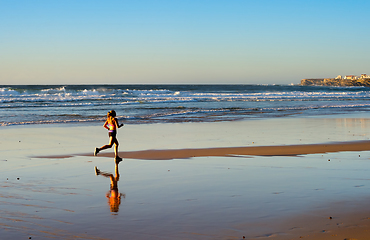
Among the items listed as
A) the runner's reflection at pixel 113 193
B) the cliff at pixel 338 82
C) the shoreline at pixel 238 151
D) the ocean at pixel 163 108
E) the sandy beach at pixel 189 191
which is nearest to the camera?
the sandy beach at pixel 189 191

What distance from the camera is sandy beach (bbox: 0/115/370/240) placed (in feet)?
15.1

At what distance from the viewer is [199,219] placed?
4926 mm

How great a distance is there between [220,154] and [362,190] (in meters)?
4.40

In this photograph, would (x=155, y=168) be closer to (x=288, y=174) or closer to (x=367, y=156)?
(x=288, y=174)

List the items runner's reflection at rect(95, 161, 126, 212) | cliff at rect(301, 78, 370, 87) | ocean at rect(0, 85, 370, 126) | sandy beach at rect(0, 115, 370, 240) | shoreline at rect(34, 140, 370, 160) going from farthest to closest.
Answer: cliff at rect(301, 78, 370, 87)
ocean at rect(0, 85, 370, 126)
shoreline at rect(34, 140, 370, 160)
runner's reflection at rect(95, 161, 126, 212)
sandy beach at rect(0, 115, 370, 240)

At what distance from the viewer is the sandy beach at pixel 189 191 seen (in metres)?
4.61

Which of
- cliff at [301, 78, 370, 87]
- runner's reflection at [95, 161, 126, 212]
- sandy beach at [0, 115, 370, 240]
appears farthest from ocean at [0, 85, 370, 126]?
cliff at [301, 78, 370, 87]

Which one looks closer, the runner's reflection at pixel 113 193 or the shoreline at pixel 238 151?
the runner's reflection at pixel 113 193

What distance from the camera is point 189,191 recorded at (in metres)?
6.31

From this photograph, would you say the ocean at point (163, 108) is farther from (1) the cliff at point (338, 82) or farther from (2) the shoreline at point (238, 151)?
(1) the cliff at point (338, 82)

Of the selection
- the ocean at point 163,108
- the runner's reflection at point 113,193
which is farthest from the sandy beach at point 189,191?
the ocean at point 163,108

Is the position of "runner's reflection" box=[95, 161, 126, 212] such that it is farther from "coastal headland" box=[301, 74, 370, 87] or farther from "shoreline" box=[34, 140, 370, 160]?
"coastal headland" box=[301, 74, 370, 87]

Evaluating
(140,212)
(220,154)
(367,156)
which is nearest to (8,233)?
(140,212)

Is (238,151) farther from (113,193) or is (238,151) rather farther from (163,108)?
(163,108)
